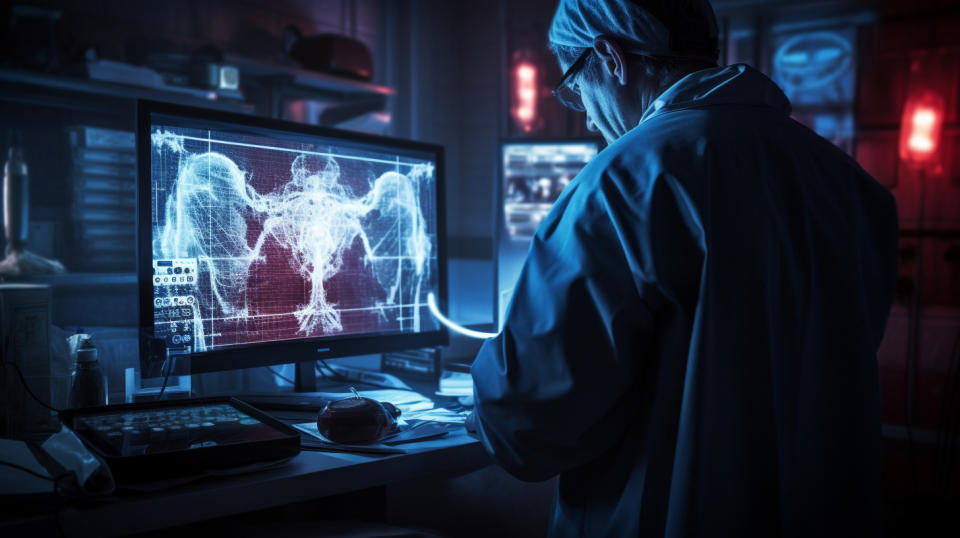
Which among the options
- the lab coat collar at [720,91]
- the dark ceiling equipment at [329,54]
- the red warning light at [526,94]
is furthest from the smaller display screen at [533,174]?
the red warning light at [526,94]

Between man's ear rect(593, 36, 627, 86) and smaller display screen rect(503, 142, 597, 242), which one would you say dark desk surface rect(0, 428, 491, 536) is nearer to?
man's ear rect(593, 36, 627, 86)

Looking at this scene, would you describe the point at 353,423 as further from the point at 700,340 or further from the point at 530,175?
the point at 530,175

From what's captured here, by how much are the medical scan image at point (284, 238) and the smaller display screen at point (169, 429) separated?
0.45 feet

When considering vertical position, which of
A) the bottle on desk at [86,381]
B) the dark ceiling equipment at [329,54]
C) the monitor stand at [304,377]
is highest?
the dark ceiling equipment at [329,54]

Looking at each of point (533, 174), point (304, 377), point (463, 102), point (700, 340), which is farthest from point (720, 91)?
point (463, 102)

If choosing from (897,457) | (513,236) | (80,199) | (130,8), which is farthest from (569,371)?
(897,457)

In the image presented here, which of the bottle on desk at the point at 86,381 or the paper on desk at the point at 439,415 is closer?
the bottle on desk at the point at 86,381

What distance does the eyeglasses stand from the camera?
1039 millimetres

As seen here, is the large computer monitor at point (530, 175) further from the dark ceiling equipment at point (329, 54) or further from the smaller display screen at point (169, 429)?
the smaller display screen at point (169, 429)

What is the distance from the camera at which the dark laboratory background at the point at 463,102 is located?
2.41m

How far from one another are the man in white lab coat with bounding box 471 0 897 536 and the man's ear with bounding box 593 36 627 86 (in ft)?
0.38

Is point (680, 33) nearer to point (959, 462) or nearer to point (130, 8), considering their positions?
point (130, 8)

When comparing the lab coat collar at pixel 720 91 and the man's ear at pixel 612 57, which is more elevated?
the man's ear at pixel 612 57

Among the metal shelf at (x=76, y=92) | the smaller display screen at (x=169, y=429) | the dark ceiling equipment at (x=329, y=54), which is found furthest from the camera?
the dark ceiling equipment at (x=329, y=54)
